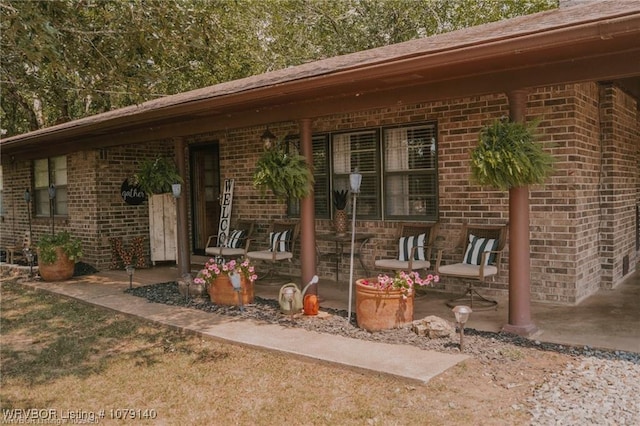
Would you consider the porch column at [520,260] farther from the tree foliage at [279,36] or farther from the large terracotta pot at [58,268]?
the tree foliage at [279,36]

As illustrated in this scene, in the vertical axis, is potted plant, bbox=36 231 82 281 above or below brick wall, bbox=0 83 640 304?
below

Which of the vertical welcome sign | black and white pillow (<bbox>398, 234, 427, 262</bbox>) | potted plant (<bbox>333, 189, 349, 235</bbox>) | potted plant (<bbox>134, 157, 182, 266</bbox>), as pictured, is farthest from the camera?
potted plant (<bbox>134, 157, 182, 266</bbox>)

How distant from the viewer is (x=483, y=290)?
6.24m

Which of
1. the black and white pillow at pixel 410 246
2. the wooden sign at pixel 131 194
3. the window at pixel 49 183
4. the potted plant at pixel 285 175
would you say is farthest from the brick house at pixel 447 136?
the window at pixel 49 183

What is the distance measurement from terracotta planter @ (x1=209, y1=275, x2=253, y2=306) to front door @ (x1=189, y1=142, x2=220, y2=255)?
392cm

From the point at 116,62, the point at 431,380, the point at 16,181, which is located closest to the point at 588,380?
the point at 431,380

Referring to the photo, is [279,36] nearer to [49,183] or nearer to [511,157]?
[49,183]

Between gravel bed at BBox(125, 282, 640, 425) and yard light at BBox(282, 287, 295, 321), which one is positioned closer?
gravel bed at BBox(125, 282, 640, 425)

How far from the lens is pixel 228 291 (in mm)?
6141

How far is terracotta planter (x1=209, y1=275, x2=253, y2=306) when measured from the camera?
6.12 m

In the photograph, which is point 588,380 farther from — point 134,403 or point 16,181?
point 16,181

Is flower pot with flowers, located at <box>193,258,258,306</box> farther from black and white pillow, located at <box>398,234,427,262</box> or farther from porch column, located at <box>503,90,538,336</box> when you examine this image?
porch column, located at <box>503,90,538,336</box>

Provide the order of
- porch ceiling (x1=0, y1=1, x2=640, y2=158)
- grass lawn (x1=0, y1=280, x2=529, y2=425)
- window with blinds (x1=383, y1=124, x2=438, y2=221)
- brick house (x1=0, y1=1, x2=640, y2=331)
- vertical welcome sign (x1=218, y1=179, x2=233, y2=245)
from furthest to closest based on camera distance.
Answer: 1. vertical welcome sign (x1=218, y1=179, x2=233, y2=245)
2. window with blinds (x1=383, y1=124, x2=438, y2=221)
3. brick house (x1=0, y1=1, x2=640, y2=331)
4. porch ceiling (x1=0, y1=1, x2=640, y2=158)
5. grass lawn (x1=0, y1=280, x2=529, y2=425)

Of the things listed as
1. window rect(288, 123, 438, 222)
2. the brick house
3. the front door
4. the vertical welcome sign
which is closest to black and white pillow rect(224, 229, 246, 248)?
the vertical welcome sign
